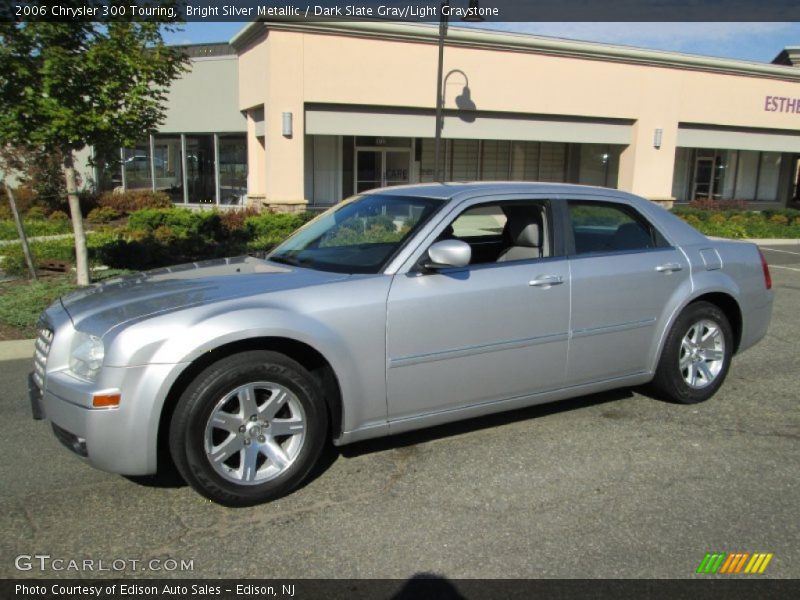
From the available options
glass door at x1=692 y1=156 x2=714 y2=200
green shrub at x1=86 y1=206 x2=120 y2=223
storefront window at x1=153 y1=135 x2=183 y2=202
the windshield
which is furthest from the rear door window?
glass door at x1=692 y1=156 x2=714 y2=200

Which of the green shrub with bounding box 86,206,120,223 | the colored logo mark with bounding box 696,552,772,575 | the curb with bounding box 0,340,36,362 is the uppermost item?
the green shrub with bounding box 86,206,120,223

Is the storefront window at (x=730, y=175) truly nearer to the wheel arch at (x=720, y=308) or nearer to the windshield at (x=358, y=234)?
the wheel arch at (x=720, y=308)

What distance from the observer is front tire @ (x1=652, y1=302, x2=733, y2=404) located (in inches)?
202

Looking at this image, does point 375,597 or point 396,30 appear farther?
point 396,30

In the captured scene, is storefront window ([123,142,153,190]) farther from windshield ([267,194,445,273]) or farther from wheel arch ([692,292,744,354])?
wheel arch ([692,292,744,354])

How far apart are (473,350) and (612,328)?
118 cm

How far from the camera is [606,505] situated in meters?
3.71

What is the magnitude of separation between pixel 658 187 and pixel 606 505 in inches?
808

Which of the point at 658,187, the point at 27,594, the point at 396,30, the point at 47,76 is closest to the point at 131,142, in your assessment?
the point at 47,76

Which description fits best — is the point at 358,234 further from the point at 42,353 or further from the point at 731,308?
the point at 731,308

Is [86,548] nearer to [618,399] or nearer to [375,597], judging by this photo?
[375,597]

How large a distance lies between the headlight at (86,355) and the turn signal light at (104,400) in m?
0.13

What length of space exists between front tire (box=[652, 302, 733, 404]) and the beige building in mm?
13586

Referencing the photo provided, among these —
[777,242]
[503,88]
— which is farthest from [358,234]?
[777,242]
